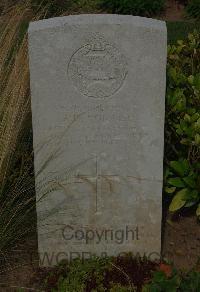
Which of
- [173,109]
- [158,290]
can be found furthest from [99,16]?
[158,290]

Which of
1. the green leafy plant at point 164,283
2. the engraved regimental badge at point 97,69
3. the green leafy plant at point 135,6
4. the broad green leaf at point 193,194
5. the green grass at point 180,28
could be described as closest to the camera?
the green leafy plant at point 164,283

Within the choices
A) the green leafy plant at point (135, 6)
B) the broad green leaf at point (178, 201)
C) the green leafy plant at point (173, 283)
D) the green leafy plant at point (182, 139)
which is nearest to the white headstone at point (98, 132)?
the broad green leaf at point (178, 201)

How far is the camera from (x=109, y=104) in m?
3.22

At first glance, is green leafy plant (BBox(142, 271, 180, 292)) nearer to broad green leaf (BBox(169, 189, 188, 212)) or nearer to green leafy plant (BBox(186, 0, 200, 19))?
broad green leaf (BBox(169, 189, 188, 212))

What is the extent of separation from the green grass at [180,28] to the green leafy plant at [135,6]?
37cm

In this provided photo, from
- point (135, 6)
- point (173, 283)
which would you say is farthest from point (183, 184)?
point (135, 6)

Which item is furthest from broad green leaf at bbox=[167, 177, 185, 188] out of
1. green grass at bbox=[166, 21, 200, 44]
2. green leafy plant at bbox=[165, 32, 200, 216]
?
green grass at bbox=[166, 21, 200, 44]

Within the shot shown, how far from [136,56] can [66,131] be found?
23.4 inches

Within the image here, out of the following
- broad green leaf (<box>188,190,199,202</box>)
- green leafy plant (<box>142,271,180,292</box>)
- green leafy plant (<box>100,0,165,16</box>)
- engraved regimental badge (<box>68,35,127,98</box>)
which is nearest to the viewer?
green leafy plant (<box>142,271,180,292</box>)

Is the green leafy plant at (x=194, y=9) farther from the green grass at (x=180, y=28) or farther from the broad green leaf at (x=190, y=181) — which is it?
the broad green leaf at (x=190, y=181)

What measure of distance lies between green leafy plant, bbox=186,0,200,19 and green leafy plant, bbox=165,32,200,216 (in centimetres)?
355

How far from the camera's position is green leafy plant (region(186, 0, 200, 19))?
7.75 meters

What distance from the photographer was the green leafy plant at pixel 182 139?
391 centimetres

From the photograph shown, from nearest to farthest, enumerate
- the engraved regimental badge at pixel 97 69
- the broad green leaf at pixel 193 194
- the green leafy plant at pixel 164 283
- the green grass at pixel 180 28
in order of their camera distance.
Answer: the green leafy plant at pixel 164 283
the engraved regimental badge at pixel 97 69
the broad green leaf at pixel 193 194
the green grass at pixel 180 28
